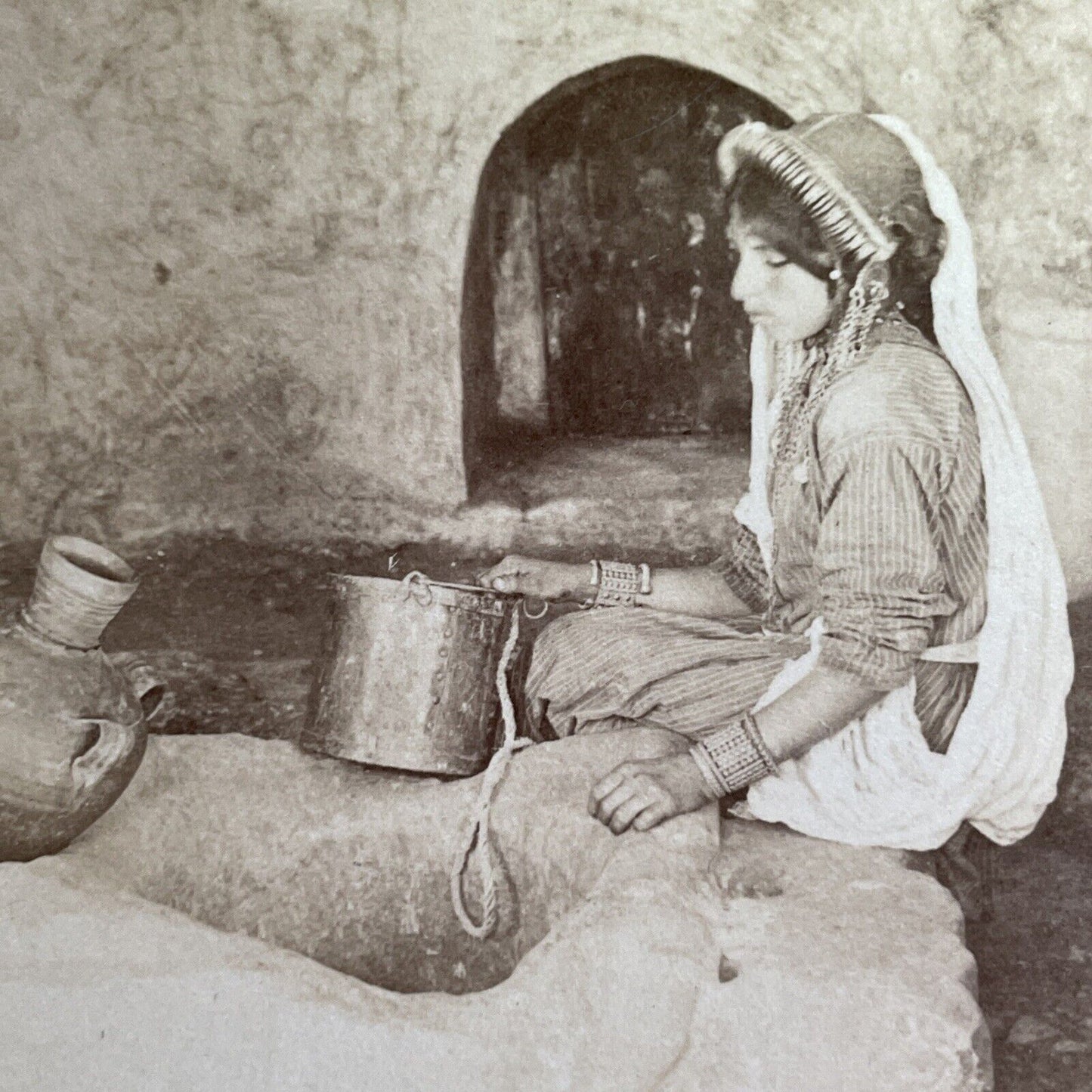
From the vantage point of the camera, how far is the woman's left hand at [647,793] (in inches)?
82.6

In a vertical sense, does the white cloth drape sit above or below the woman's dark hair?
below

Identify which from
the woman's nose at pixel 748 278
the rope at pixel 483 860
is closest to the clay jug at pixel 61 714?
the rope at pixel 483 860

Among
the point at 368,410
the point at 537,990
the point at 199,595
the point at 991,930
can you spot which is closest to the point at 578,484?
the point at 368,410

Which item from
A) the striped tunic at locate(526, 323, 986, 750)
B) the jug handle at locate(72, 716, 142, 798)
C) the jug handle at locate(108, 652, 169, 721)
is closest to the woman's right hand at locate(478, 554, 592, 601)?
the striped tunic at locate(526, 323, 986, 750)

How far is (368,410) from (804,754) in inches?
63.4

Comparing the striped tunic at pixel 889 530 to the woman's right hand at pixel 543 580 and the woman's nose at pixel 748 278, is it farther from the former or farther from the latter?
the woman's right hand at pixel 543 580

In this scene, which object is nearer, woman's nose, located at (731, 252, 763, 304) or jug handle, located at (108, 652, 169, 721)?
woman's nose, located at (731, 252, 763, 304)

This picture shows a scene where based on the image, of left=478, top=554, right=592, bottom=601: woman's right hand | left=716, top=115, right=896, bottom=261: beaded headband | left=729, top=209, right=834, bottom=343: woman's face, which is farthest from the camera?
left=478, top=554, right=592, bottom=601: woman's right hand

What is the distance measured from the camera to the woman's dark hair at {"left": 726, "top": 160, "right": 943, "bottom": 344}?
212 cm

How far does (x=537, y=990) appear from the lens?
1736 mm

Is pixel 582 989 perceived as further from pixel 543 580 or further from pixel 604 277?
pixel 604 277

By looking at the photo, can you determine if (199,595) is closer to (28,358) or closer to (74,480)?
(74,480)

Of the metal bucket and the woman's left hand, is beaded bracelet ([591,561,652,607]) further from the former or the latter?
the woman's left hand

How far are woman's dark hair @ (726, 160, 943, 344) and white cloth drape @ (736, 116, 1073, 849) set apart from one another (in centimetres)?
3
